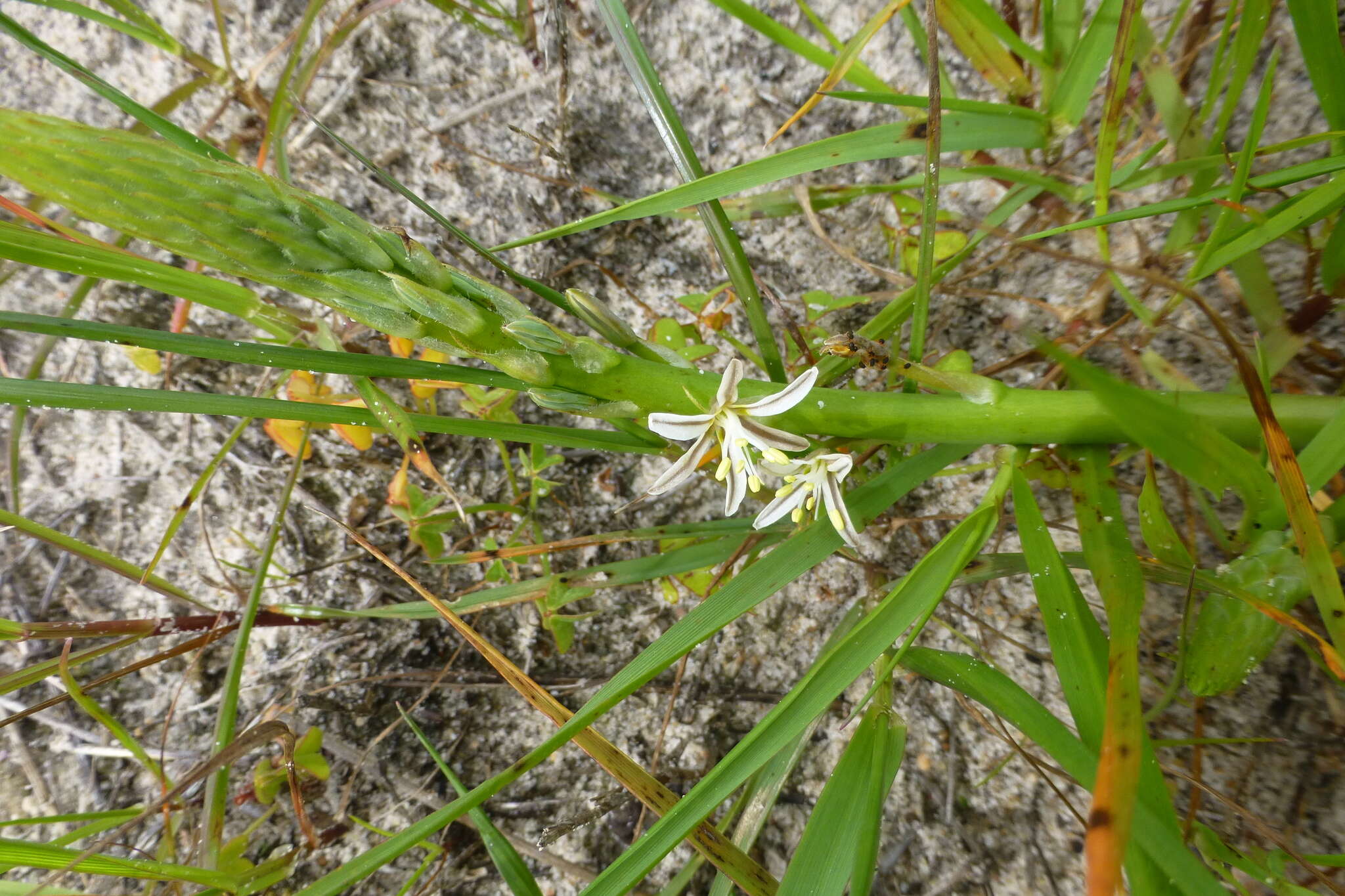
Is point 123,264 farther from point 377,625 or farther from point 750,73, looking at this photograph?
point 750,73

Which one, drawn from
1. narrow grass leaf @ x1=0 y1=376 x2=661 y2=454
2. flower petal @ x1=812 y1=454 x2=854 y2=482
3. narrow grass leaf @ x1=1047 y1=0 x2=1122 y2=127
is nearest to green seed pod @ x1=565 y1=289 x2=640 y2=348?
narrow grass leaf @ x1=0 y1=376 x2=661 y2=454

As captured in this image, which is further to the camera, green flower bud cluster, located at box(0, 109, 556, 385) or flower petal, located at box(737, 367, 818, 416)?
flower petal, located at box(737, 367, 818, 416)

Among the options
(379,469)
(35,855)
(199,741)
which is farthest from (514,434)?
(199,741)

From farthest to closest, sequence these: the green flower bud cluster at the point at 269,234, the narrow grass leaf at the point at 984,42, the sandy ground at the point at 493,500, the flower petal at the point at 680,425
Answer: the sandy ground at the point at 493,500 → the narrow grass leaf at the point at 984,42 → the flower petal at the point at 680,425 → the green flower bud cluster at the point at 269,234

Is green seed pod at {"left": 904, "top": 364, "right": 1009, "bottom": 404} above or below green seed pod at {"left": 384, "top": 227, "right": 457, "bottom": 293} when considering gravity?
above

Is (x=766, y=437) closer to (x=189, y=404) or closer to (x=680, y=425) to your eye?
(x=680, y=425)

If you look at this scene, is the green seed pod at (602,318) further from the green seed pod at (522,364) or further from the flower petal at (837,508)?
the flower petal at (837,508)

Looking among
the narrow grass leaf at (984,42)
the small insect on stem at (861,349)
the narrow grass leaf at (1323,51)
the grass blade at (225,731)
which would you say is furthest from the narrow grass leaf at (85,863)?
the narrow grass leaf at (1323,51)

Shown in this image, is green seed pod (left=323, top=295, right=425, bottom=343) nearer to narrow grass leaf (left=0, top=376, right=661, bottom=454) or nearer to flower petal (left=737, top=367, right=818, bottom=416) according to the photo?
narrow grass leaf (left=0, top=376, right=661, bottom=454)
